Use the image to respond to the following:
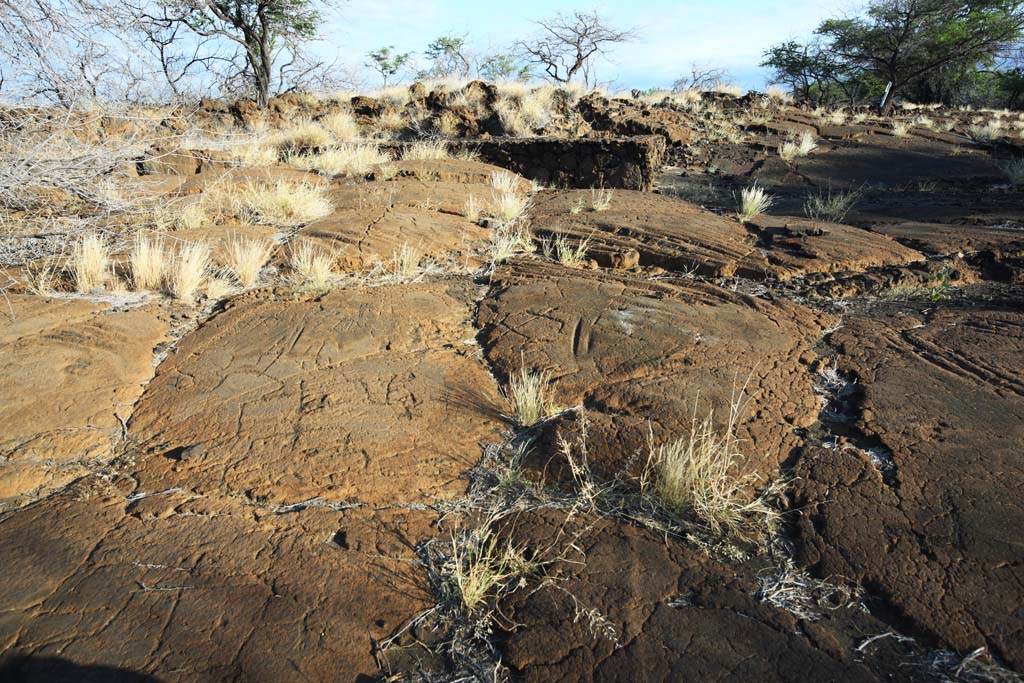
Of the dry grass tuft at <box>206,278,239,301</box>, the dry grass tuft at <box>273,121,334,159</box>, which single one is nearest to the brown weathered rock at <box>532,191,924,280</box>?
the dry grass tuft at <box>206,278,239,301</box>

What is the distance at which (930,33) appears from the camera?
20.1 meters

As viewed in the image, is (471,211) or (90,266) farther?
(471,211)

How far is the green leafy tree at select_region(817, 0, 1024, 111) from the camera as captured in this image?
64.6 ft

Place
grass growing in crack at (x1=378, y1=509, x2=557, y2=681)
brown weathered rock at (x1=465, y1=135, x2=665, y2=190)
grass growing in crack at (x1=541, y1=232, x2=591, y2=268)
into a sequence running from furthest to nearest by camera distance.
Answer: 1. brown weathered rock at (x1=465, y1=135, x2=665, y2=190)
2. grass growing in crack at (x1=541, y1=232, x2=591, y2=268)
3. grass growing in crack at (x1=378, y1=509, x2=557, y2=681)

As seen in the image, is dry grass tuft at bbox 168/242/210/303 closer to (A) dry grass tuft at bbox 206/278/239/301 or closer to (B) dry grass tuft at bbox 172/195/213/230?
(A) dry grass tuft at bbox 206/278/239/301

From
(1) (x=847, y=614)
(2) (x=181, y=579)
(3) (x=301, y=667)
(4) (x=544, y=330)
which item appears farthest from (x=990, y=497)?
(2) (x=181, y=579)

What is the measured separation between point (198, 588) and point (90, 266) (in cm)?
317

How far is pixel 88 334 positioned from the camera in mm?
3562

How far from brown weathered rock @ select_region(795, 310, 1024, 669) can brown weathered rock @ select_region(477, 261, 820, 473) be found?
29 cm

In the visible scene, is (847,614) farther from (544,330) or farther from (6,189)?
(6,189)

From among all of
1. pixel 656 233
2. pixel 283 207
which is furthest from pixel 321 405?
pixel 283 207

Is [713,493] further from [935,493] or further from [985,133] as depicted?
[985,133]

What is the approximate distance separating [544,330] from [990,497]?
2.26 metres

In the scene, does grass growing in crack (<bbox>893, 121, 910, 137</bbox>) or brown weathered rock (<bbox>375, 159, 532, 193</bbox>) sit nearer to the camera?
brown weathered rock (<bbox>375, 159, 532, 193</bbox>)
